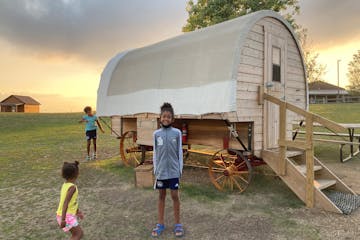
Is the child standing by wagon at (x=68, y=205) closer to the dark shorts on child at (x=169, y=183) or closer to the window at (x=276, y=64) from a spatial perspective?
the dark shorts on child at (x=169, y=183)

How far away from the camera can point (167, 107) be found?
3986mm

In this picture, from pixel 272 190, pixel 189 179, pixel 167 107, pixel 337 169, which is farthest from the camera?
pixel 337 169

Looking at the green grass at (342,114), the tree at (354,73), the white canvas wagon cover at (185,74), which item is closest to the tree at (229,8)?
the green grass at (342,114)

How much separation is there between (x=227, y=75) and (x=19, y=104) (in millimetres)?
75933

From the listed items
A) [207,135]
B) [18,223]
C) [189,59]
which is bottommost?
[18,223]

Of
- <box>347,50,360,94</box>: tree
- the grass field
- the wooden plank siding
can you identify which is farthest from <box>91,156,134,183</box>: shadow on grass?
<box>347,50,360,94</box>: tree

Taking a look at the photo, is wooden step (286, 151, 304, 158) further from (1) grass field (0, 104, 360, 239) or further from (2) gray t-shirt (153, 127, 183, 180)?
(2) gray t-shirt (153, 127, 183, 180)

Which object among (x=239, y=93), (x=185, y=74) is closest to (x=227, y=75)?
(x=239, y=93)

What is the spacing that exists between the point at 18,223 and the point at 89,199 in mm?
1441

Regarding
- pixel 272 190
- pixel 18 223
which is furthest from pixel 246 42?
pixel 18 223

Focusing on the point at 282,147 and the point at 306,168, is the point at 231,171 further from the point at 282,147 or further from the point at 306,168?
the point at 306,168

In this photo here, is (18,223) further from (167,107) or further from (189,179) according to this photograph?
(189,179)

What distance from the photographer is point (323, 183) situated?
18.3ft

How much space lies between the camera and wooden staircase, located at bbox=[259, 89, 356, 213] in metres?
4.95
